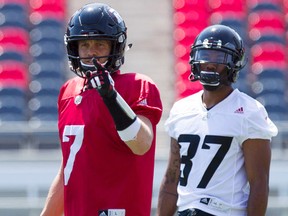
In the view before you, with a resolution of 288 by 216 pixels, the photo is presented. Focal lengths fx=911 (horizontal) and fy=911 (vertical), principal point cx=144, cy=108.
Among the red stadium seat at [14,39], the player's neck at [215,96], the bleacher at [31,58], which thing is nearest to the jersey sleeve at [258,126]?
the player's neck at [215,96]

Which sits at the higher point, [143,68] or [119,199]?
[119,199]

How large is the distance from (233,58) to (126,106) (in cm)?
103

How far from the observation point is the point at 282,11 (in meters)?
13.8

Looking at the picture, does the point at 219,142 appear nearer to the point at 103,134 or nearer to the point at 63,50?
the point at 103,134

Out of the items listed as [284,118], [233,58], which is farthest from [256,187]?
[284,118]

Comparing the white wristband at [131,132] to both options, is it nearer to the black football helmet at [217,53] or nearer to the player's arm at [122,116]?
the player's arm at [122,116]

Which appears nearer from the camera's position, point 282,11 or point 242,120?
point 242,120

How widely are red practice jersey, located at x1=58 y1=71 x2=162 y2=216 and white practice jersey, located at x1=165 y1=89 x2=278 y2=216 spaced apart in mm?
474

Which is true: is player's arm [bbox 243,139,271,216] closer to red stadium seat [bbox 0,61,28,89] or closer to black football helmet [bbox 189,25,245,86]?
black football helmet [bbox 189,25,245,86]

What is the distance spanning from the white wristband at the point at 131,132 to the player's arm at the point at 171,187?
91 centimetres

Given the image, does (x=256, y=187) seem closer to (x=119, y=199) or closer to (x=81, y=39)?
(x=119, y=199)

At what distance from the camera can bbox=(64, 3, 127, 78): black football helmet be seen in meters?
3.46

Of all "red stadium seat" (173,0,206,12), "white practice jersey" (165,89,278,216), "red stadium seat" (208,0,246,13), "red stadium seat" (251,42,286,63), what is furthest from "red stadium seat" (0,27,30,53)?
"white practice jersey" (165,89,278,216)

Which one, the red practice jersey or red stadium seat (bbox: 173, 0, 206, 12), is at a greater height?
the red practice jersey
